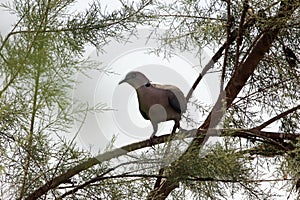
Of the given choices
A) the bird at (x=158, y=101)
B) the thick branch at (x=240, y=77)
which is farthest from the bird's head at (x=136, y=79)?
the thick branch at (x=240, y=77)

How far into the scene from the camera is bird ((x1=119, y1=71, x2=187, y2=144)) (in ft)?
3.03

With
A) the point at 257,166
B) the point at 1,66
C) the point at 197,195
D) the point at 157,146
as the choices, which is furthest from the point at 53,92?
the point at 257,166

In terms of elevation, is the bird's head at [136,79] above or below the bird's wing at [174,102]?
below

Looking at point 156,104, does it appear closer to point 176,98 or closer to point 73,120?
point 176,98

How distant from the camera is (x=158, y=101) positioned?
38.5 inches

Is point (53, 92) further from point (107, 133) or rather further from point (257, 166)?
point (257, 166)

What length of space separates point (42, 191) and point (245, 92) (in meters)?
0.50

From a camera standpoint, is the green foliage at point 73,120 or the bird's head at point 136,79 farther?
the bird's head at point 136,79

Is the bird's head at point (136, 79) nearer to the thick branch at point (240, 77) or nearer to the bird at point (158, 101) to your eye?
the bird at point (158, 101)

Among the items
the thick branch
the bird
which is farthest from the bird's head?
the thick branch

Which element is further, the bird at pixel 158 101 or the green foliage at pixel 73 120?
the bird at pixel 158 101

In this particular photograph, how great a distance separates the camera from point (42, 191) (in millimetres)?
799

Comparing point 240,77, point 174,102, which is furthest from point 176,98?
point 240,77

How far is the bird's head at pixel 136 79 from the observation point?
2.93 feet
